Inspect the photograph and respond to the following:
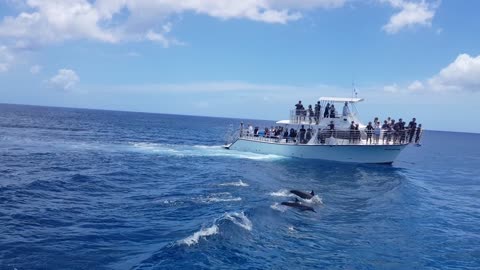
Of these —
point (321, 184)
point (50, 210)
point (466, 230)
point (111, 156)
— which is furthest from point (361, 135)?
point (50, 210)

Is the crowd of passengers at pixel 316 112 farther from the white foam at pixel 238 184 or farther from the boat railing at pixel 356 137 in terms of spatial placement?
the white foam at pixel 238 184

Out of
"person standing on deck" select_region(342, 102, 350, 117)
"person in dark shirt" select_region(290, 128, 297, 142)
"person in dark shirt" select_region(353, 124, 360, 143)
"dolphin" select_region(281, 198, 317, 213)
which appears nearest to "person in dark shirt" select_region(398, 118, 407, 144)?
"person in dark shirt" select_region(353, 124, 360, 143)

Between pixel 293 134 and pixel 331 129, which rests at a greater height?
pixel 331 129

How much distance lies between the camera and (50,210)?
19906 mm

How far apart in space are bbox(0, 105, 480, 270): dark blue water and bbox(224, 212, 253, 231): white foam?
0.10 meters

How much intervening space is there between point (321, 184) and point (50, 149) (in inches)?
1191

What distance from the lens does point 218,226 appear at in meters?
17.3

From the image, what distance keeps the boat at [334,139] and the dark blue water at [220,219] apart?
20.5ft

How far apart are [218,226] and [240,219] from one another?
1730 millimetres

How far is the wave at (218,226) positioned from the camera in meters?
15.5

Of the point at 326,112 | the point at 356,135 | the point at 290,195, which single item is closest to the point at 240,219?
the point at 290,195

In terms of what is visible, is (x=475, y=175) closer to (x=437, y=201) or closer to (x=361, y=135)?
(x=361, y=135)

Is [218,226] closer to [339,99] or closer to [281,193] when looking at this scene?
[281,193]

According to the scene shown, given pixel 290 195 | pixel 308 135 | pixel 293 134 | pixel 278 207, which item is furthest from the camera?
pixel 293 134
